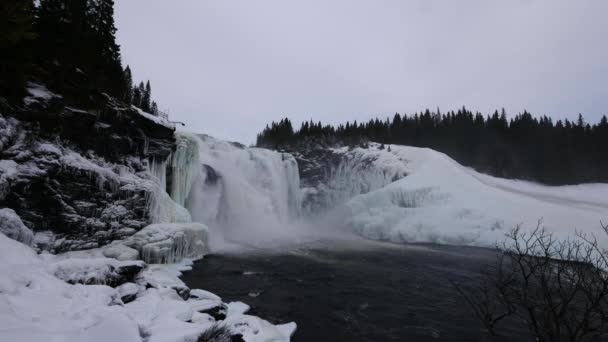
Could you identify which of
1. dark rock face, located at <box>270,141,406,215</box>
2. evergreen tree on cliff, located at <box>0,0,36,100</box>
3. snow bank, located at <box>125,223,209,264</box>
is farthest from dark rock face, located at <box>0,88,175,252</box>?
dark rock face, located at <box>270,141,406,215</box>

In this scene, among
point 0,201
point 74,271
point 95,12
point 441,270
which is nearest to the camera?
point 74,271

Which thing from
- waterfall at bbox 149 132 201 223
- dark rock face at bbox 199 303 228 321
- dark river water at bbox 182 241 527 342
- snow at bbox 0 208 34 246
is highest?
waterfall at bbox 149 132 201 223

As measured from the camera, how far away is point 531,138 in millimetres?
55938

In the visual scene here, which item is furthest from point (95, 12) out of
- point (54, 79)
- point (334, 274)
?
point (334, 274)

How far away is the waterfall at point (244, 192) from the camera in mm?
24094

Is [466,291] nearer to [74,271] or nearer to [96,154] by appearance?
[74,271]

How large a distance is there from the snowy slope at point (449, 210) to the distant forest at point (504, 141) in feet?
44.6

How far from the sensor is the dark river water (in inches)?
316

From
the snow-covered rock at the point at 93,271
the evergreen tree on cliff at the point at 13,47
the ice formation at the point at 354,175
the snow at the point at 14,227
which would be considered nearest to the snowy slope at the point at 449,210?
the ice formation at the point at 354,175

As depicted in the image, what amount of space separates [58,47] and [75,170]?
25.9 feet

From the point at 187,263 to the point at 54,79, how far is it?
34.0 ft

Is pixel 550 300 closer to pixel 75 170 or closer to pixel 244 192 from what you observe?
pixel 75 170

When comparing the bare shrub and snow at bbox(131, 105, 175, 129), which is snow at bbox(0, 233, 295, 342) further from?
snow at bbox(131, 105, 175, 129)

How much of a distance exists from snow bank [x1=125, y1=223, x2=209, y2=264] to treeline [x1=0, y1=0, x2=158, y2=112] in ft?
23.8
